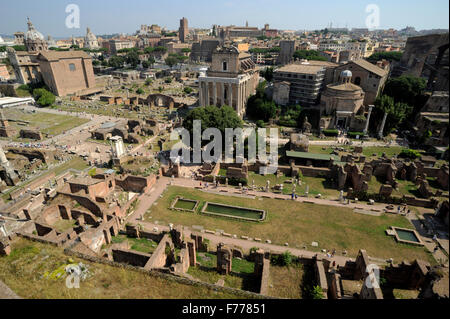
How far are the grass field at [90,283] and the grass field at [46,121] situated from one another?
42722mm

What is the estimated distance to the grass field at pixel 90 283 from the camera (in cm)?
1461

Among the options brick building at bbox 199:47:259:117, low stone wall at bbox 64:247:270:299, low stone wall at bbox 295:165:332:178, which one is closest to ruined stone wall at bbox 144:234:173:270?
low stone wall at bbox 64:247:270:299

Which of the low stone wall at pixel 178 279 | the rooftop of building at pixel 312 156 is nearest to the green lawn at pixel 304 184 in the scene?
the rooftop of building at pixel 312 156

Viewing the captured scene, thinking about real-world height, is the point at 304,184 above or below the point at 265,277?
below

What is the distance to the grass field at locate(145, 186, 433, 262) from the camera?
74.7 feet

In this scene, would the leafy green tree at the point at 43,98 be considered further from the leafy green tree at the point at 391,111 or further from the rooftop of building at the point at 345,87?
the leafy green tree at the point at 391,111

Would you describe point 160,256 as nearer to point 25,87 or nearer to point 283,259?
point 283,259

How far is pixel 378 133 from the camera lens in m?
49.2

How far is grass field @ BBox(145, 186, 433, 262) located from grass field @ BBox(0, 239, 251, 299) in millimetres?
9815

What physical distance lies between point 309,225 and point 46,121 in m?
63.7

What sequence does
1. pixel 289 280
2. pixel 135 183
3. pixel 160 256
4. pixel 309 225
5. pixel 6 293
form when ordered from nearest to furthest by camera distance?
1. pixel 6 293
2. pixel 289 280
3. pixel 160 256
4. pixel 309 225
5. pixel 135 183

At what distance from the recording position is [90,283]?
51.0 feet

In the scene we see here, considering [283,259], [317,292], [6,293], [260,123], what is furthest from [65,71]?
[317,292]
